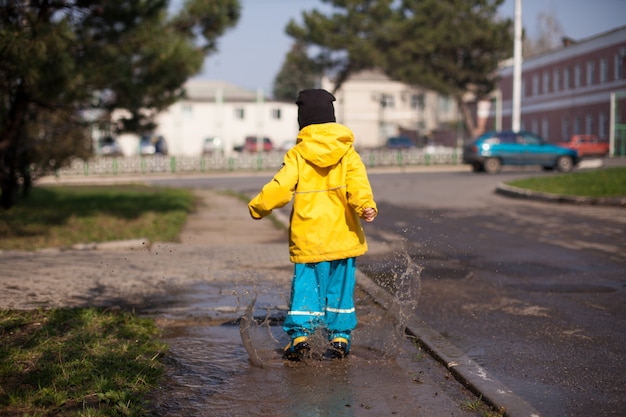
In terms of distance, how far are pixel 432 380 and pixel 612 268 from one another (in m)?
4.70

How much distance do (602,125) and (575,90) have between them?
188 inches

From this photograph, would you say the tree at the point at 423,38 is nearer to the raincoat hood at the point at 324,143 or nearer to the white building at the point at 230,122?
the white building at the point at 230,122

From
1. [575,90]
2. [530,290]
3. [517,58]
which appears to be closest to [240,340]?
[530,290]

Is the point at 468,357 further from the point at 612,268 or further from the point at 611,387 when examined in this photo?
the point at 612,268

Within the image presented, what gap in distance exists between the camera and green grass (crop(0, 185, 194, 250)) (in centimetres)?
1238

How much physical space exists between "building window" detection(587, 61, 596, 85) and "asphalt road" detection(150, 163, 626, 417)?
3764cm

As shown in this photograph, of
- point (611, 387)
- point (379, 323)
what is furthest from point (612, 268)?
point (611, 387)

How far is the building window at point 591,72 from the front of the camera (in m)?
49.9

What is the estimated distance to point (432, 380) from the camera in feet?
14.9

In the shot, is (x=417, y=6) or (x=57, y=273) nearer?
(x=57, y=273)

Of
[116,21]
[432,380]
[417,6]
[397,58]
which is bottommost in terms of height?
[432,380]

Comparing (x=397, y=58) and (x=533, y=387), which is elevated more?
(x=397, y=58)

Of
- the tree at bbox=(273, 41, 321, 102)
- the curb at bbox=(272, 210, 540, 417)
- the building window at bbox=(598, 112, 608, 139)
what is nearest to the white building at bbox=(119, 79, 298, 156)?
the tree at bbox=(273, 41, 321, 102)

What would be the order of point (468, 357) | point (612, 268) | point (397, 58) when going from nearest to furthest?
point (468, 357) → point (612, 268) → point (397, 58)
